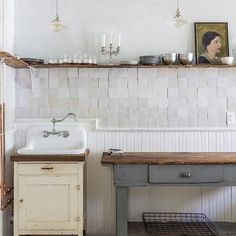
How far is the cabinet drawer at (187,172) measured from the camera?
2.77 metres

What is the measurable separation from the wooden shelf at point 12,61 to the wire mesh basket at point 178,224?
1.94 m

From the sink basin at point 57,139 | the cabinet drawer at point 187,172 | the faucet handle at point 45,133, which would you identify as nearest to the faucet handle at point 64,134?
the sink basin at point 57,139

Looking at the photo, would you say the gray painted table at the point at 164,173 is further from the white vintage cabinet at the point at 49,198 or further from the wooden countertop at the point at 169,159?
the white vintage cabinet at the point at 49,198

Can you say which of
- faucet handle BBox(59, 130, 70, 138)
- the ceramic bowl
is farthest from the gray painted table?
the ceramic bowl

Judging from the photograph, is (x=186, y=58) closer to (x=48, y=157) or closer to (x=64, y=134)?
(x=64, y=134)

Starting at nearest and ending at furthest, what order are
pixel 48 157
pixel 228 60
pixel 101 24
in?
pixel 48 157
pixel 228 60
pixel 101 24

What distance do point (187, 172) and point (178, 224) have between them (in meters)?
0.87

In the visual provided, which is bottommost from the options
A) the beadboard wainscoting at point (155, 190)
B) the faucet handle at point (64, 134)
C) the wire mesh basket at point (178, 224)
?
the wire mesh basket at point (178, 224)

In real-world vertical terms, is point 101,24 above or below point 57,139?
above

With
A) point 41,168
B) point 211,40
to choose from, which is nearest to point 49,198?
point 41,168

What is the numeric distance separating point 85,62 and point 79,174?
1.11 metres

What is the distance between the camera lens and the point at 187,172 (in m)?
2.76

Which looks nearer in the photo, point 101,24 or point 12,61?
point 12,61

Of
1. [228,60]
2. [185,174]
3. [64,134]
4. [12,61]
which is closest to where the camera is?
[185,174]
